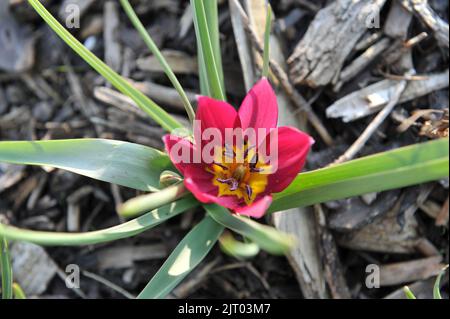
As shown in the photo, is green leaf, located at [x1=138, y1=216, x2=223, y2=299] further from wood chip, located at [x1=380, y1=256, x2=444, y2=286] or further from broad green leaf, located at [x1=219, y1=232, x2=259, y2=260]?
wood chip, located at [x1=380, y1=256, x2=444, y2=286]

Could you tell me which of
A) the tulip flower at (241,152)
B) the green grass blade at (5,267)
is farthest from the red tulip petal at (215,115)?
the green grass blade at (5,267)

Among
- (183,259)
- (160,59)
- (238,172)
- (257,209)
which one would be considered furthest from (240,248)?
(160,59)

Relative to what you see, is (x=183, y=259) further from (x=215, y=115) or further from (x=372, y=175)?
(x=372, y=175)

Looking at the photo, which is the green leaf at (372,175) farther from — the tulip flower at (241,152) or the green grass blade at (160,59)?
the green grass blade at (160,59)

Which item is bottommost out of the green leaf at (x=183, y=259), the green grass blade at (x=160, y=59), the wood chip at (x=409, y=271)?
the wood chip at (x=409, y=271)

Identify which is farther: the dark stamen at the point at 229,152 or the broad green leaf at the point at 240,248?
the dark stamen at the point at 229,152
